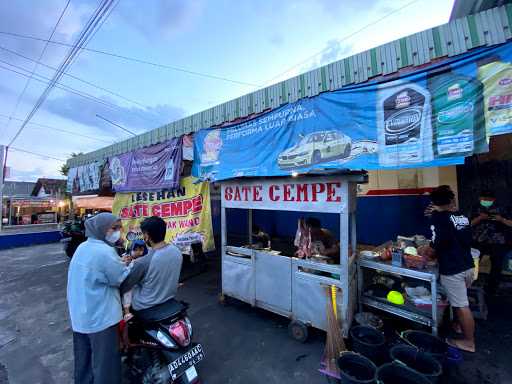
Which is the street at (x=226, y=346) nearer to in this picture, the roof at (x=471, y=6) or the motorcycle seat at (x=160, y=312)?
the motorcycle seat at (x=160, y=312)

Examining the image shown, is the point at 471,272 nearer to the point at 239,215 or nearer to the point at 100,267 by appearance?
the point at 100,267

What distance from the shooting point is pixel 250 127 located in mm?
5289

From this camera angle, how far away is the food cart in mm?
3277

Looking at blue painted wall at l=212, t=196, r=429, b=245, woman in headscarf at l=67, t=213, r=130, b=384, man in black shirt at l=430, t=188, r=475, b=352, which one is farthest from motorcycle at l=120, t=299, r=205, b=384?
blue painted wall at l=212, t=196, r=429, b=245

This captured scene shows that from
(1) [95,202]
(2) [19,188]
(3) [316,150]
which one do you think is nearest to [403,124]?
(3) [316,150]

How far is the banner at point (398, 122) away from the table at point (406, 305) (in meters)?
1.44

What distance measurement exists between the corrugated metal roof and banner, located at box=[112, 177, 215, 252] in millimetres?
1713

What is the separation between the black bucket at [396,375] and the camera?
7.36ft

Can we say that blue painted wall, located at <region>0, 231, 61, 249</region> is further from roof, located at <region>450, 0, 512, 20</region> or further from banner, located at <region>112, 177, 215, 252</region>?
roof, located at <region>450, 0, 512, 20</region>

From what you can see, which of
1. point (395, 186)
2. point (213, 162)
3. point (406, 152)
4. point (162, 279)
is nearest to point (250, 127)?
point (213, 162)

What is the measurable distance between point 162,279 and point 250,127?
3702 millimetres

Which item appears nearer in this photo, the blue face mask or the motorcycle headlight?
the motorcycle headlight

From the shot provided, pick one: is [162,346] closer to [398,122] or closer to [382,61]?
[398,122]

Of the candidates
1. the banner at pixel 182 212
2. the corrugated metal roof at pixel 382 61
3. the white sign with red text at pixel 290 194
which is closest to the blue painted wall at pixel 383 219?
the banner at pixel 182 212
